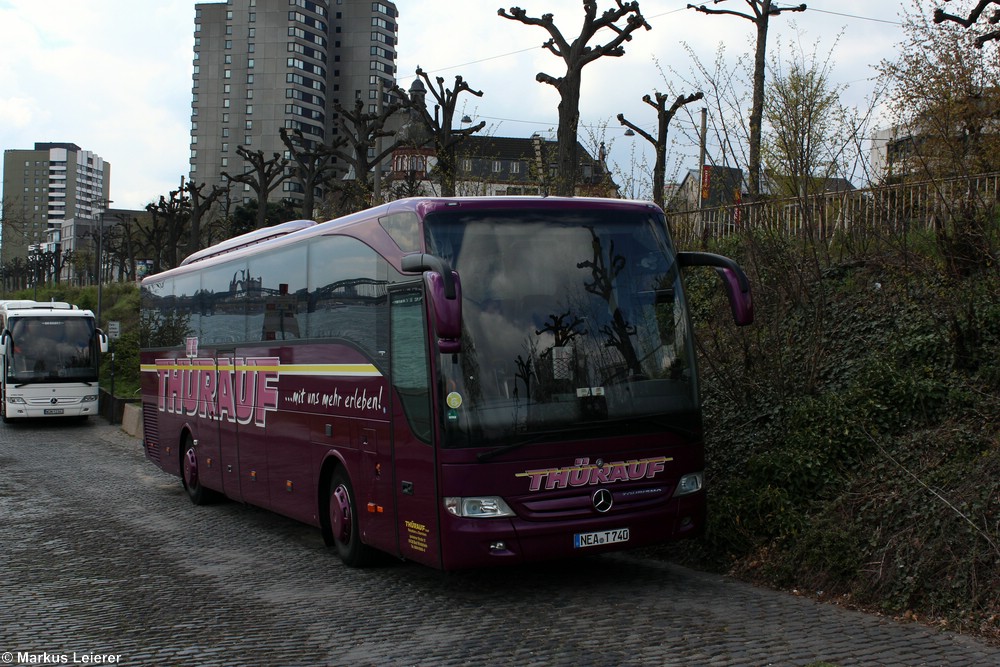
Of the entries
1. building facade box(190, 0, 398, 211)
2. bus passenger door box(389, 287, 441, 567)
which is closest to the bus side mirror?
bus passenger door box(389, 287, 441, 567)

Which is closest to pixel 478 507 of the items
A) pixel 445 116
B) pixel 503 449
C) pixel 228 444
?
pixel 503 449

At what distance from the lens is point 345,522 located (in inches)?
421

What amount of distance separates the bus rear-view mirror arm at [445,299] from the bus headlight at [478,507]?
117 centimetres

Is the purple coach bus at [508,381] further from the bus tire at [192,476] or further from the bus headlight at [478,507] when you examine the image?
the bus tire at [192,476]

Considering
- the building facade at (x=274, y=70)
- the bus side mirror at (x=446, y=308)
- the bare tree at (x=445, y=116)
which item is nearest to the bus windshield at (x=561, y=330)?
the bus side mirror at (x=446, y=308)

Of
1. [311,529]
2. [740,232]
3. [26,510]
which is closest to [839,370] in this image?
[740,232]

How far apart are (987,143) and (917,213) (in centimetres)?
942

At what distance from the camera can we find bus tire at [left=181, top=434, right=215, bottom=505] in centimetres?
1602

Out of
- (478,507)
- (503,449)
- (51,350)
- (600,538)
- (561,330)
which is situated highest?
(561,330)

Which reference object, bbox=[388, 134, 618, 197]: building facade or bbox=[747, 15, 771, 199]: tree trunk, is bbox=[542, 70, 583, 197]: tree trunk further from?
bbox=[747, 15, 771, 199]: tree trunk

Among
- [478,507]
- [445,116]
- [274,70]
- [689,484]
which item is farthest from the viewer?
[274,70]

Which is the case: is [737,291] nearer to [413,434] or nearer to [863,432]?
[863,432]

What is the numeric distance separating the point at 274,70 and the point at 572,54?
437ft

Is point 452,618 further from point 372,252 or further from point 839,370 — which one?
point 839,370
